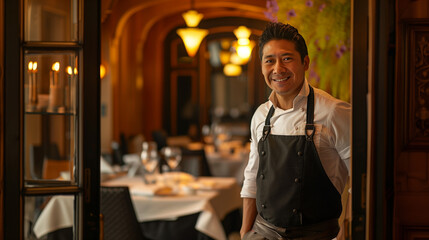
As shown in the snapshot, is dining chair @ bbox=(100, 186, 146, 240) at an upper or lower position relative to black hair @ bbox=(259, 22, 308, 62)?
lower

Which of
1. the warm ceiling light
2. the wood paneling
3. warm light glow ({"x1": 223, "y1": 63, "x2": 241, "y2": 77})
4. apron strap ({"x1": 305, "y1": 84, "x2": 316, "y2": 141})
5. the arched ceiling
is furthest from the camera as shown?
warm light glow ({"x1": 223, "y1": 63, "x2": 241, "y2": 77})

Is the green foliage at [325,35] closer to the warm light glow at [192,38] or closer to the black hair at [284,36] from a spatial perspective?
the black hair at [284,36]

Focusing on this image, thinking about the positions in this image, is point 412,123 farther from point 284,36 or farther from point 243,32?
point 243,32

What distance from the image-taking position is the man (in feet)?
7.91

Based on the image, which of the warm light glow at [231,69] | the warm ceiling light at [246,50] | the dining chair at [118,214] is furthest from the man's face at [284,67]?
the warm light glow at [231,69]

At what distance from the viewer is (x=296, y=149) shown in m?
2.40

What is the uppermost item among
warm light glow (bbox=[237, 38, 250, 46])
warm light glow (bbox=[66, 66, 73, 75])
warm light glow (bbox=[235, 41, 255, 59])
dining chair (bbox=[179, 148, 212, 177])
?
warm light glow (bbox=[237, 38, 250, 46])

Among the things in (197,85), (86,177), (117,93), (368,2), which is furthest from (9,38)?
(197,85)

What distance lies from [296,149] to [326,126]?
16 centimetres

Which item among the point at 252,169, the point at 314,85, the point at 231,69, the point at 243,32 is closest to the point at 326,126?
the point at 314,85

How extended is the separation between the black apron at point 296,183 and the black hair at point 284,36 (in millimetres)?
209

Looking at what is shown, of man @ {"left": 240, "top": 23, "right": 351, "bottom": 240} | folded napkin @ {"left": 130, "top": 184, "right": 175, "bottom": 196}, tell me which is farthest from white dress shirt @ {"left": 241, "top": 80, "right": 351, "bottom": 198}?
folded napkin @ {"left": 130, "top": 184, "right": 175, "bottom": 196}

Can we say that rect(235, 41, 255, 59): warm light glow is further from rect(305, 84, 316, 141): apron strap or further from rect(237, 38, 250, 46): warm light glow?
rect(305, 84, 316, 141): apron strap

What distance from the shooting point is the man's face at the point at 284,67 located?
2443 millimetres
